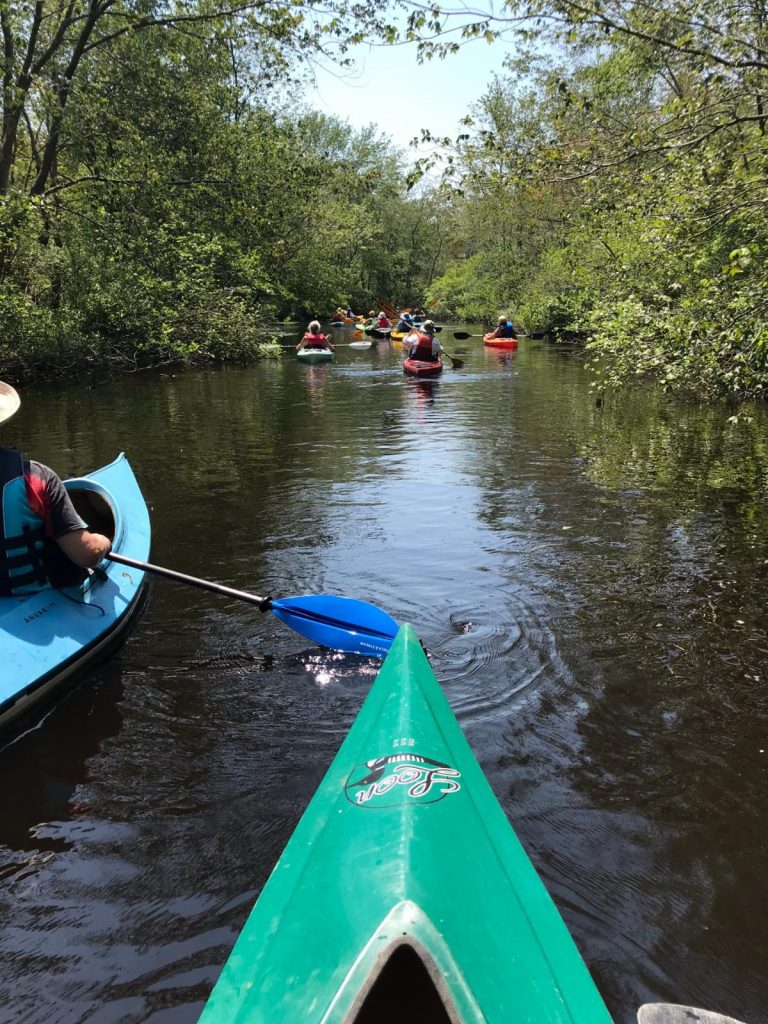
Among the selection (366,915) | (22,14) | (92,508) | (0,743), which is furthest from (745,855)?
(22,14)

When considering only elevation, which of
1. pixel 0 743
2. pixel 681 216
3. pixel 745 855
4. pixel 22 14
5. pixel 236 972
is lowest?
pixel 745 855

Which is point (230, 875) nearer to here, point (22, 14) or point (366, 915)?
point (366, 915)

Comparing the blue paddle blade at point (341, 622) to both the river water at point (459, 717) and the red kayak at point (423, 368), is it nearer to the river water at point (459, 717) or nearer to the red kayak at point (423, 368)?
the river water at point (459, 717)

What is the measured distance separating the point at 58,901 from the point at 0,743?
1.10 meters

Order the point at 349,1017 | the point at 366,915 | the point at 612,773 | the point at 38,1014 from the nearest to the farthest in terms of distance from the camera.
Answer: the point at 349,1017 < the point at 366,915 < the point at 38,1014 < the point at 612,773

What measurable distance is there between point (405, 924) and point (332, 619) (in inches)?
110

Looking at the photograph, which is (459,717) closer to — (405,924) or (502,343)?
(405,924)

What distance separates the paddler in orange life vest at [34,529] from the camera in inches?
145

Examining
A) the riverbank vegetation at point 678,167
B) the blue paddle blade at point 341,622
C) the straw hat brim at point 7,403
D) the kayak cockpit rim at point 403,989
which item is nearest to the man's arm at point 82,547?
the straw hat brim at point 7,403

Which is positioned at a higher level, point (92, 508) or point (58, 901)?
point (92, 508)

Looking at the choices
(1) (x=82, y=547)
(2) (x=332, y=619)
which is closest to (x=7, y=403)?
(1) (x=82, y=547)

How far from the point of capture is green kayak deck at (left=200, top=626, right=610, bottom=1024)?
1.58m

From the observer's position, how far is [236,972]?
5.71 ft

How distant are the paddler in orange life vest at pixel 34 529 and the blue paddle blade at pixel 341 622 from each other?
120cm
